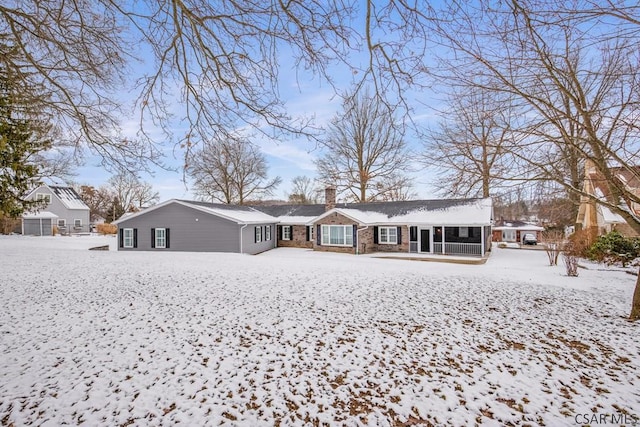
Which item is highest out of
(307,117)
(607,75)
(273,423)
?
(607,75)

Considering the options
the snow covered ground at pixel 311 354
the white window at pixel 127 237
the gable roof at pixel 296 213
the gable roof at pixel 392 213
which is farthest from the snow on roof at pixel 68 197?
the snow covered ground at pixel 311 354

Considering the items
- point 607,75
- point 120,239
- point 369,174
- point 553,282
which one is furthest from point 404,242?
point 120,239

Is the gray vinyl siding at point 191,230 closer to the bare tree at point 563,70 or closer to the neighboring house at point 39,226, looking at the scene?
the bare tree at point 563,70

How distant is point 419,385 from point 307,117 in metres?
4.05

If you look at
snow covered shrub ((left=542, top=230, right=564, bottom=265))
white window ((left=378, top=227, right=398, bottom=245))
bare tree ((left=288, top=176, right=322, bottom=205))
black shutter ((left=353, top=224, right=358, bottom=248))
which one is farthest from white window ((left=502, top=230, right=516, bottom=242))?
black shutter ((left=353, top=224, right=358, bottom=248))

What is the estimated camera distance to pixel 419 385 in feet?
13.3

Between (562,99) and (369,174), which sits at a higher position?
(369,174)

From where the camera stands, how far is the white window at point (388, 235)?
20797 mm

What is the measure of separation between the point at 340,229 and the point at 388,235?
10.9 feet

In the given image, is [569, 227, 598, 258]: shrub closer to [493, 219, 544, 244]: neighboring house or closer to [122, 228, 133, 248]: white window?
[493, 219, 544, 244]: neighboring house

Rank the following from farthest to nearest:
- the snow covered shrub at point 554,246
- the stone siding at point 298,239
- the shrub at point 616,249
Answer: the stone siding at point 298,239 → the snow covered shrub at point 554,246 → the shrub at point 616,249

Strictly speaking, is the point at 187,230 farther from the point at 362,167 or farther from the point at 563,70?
the point at 563,70

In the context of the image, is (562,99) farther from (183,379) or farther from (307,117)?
(183,379)

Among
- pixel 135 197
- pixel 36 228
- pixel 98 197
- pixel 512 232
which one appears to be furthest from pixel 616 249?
pixel 98 197
